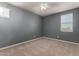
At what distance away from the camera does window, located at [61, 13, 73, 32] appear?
4738mm

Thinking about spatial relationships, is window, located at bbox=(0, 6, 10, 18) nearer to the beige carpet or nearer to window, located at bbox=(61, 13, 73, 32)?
the beige carpet

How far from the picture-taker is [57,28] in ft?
18.8

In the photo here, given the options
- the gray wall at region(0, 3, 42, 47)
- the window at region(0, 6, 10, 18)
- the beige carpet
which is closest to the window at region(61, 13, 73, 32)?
the beige carpet

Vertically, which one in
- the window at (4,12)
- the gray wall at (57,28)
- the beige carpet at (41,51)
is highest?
the window at (4,12)

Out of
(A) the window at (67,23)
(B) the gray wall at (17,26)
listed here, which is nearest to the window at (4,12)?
(B) the gray wall at (17,26)

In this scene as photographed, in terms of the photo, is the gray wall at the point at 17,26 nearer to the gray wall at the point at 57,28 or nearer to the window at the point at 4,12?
the window at the point at 4,12

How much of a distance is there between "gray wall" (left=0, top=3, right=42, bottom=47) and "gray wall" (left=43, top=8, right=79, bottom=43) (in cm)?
107

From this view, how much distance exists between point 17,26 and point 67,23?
3002mm

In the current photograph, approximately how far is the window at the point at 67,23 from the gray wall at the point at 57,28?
0.20 meters

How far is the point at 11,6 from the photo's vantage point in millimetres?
3777

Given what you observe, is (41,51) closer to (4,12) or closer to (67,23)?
(4,12)

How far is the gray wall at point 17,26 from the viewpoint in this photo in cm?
342

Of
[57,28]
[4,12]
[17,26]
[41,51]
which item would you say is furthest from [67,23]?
[4,12]

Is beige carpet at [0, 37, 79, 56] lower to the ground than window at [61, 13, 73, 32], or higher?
lower
